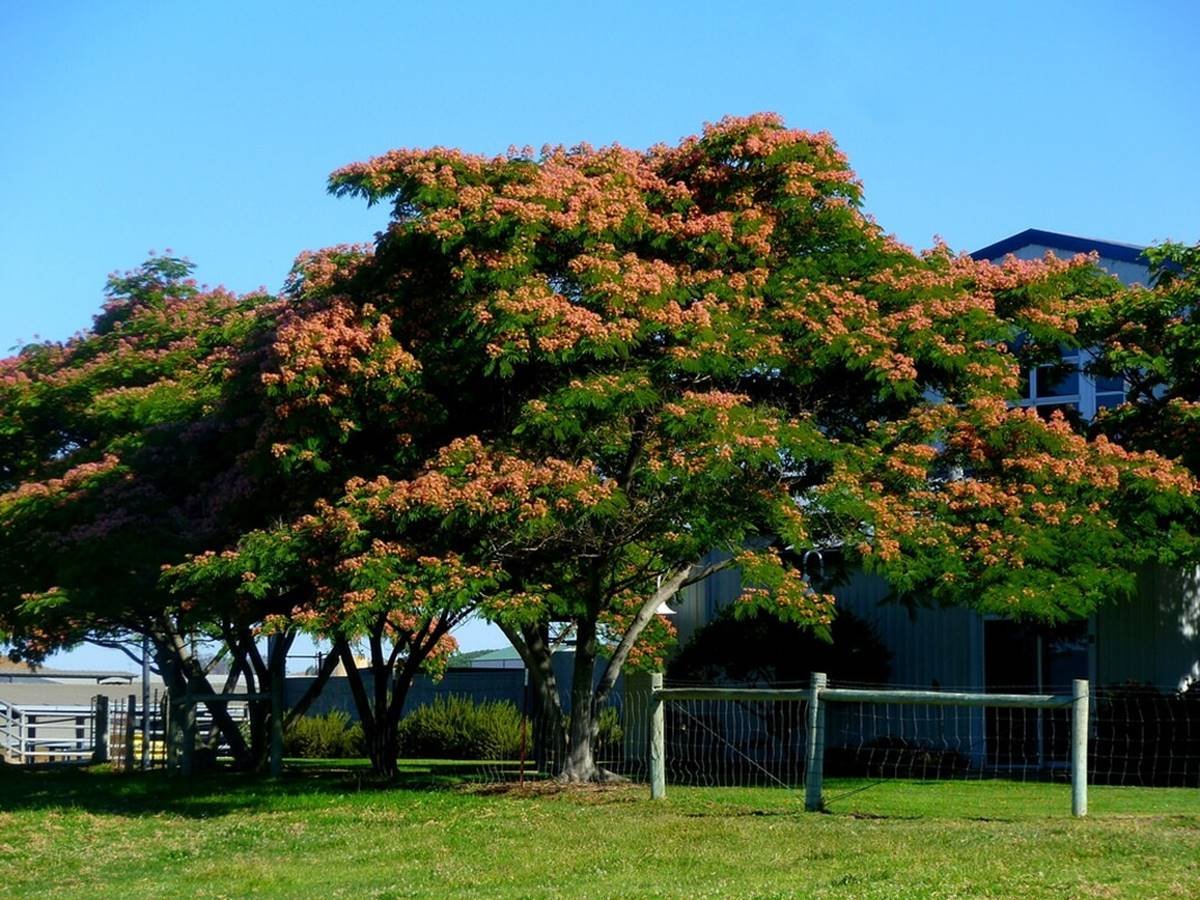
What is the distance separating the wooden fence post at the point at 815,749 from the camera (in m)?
16.7

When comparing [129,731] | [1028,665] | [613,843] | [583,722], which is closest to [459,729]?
[129,731]

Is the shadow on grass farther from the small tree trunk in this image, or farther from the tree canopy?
the tree canopy

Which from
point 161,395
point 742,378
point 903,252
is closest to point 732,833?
point 742,378

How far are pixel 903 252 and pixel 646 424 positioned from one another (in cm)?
431

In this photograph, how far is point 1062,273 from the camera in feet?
71.9

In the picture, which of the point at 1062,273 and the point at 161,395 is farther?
the point at 161,395

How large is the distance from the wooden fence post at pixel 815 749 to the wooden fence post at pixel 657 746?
2018mm

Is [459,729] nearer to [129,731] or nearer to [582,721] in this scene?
[129,731]

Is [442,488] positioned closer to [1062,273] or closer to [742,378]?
[742,378]

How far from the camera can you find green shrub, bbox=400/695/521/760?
33.1 metres

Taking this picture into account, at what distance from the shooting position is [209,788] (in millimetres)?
23797

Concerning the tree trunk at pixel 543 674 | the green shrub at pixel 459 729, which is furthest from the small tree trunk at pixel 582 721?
the green shrub at pixel 459 729

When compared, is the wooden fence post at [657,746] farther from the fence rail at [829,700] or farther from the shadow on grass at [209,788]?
the shadow on grass at [209,788]

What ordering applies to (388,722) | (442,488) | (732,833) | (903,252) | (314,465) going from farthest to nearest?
(388,722)
(903,252)
(314,465)
(442,488)
(732,833)
